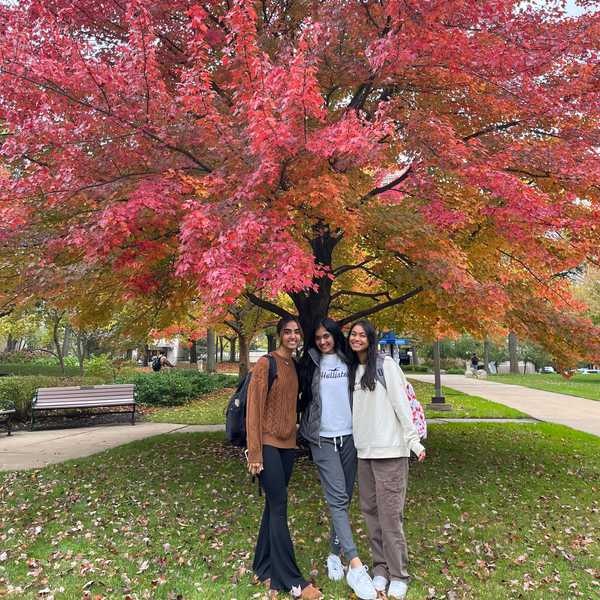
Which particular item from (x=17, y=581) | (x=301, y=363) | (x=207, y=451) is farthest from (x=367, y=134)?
(x=207, y=451)

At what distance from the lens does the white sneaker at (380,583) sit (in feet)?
10.5

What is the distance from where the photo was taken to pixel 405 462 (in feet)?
10.7

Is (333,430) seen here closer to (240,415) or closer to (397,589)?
(240,415)

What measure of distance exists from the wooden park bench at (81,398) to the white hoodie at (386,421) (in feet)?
28.8

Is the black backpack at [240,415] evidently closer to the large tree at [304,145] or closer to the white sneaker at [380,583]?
the large tree at [304,145]

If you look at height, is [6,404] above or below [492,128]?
below

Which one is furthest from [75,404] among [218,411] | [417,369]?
[417,369]

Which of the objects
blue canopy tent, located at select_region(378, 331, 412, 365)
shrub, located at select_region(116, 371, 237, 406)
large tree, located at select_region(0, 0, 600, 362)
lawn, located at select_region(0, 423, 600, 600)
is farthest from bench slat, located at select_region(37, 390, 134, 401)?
large tree, located at select_region(0, 0, 600, 362)

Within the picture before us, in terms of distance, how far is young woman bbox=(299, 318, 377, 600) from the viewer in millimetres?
3307

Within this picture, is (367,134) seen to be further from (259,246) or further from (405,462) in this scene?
(405,462)

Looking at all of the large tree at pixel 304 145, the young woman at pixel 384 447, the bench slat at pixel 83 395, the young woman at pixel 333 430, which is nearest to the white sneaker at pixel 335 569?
the young woman at pixel 333 430

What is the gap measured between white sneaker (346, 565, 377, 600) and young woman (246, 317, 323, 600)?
0.24 m

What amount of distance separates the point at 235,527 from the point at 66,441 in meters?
5.67

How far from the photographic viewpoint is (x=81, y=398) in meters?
10.8
